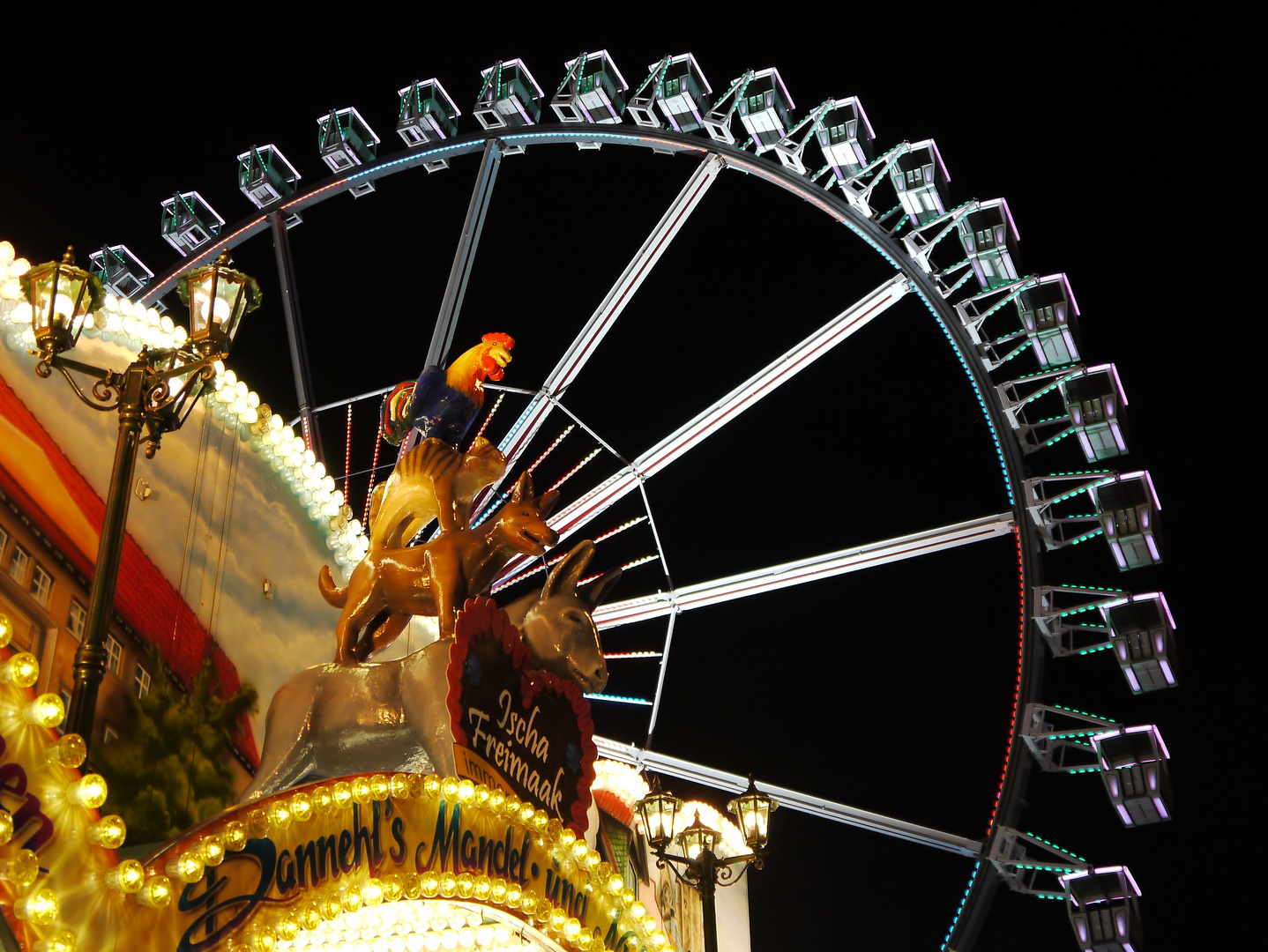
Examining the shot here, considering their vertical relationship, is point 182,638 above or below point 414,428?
below

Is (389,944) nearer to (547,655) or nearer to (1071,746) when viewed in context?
(547,655)

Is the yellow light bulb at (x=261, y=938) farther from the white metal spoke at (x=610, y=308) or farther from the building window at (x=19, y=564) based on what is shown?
the white metal spoke at (x=610, y=308)

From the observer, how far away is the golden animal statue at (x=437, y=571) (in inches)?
294

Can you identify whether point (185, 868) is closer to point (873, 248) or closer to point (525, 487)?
point (525, 487)

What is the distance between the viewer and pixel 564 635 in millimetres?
7234

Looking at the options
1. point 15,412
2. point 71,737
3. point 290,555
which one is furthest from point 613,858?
point 71,737

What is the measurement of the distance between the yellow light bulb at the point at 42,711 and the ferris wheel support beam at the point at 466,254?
7.89 m

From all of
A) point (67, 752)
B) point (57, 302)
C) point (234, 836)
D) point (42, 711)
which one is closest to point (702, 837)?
point (234, 836)

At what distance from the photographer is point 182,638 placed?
7.57 metres

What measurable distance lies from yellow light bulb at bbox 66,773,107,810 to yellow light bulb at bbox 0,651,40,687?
340mm

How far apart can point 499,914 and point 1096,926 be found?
821 cm

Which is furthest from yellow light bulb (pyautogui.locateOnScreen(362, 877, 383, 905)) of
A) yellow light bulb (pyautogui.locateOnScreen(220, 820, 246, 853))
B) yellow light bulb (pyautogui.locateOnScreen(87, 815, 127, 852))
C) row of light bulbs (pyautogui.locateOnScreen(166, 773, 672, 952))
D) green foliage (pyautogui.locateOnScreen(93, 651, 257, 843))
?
green foliage (pyautogui.locateOnScreen(93, 651, 257, 843))

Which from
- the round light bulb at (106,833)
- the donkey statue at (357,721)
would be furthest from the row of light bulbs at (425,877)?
the donkey statue at (357,721)

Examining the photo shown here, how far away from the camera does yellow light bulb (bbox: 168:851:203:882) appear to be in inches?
167
